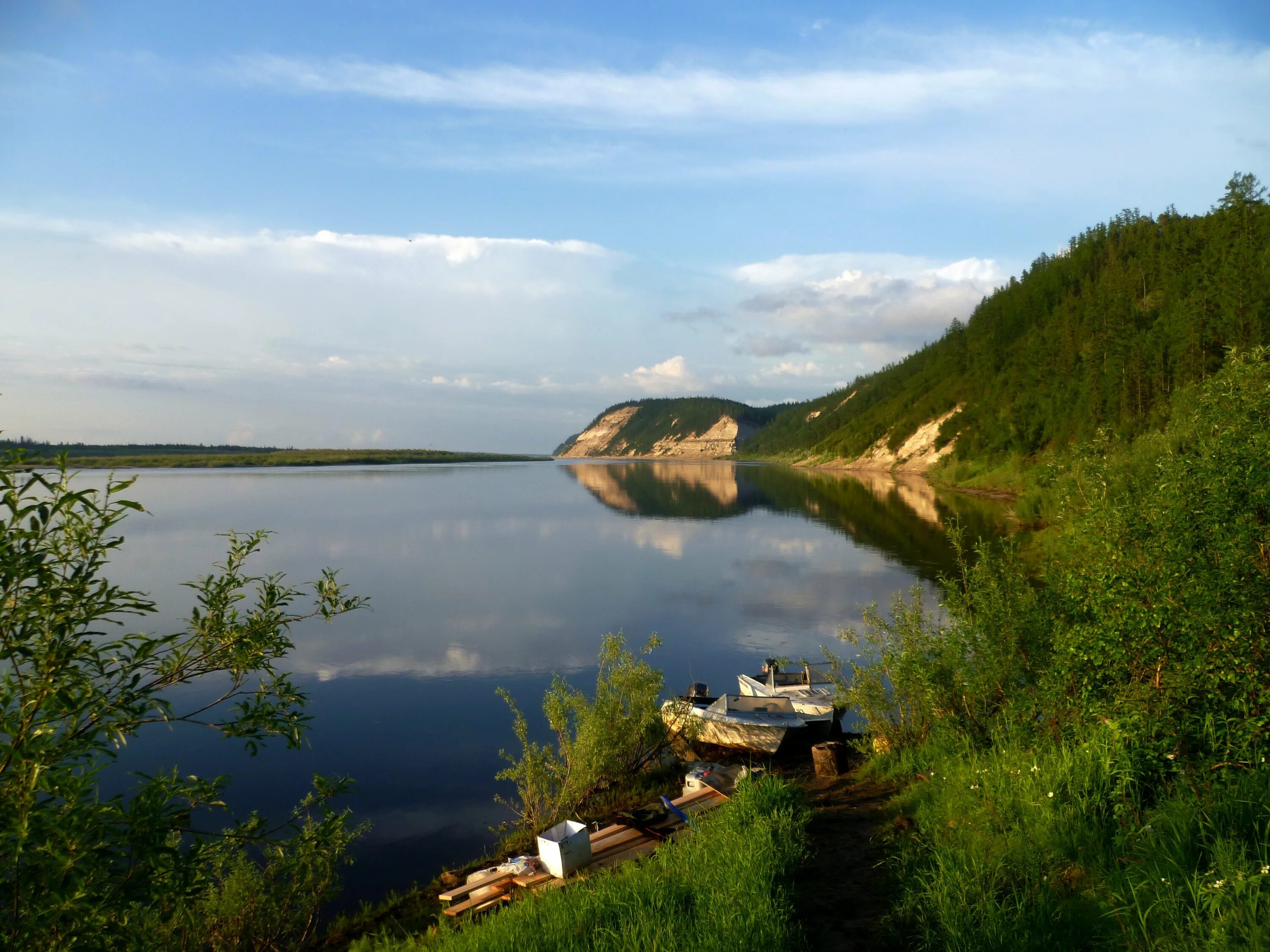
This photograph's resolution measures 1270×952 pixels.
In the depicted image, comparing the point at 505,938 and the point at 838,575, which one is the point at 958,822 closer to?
the point at 505,938

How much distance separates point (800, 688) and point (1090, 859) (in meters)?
14.6

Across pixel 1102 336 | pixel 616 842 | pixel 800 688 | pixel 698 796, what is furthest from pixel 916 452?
pixel 616 842

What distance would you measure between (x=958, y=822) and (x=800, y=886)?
2.31 meters

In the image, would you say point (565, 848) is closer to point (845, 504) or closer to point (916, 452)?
point (845, 504)

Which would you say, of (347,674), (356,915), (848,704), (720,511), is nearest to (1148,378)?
(720,511)

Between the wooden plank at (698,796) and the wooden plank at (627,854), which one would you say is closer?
the wooden plank at (627,854)

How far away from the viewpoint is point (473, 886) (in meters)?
12.1

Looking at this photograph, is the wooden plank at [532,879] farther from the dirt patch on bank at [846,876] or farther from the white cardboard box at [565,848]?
the dirt patch on bank at [846,876]

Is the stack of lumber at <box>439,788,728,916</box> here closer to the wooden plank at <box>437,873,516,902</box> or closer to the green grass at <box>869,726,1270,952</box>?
the wooden plank at <box>437,873,516,902</box>

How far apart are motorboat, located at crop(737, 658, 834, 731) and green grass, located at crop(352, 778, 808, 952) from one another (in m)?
9.12

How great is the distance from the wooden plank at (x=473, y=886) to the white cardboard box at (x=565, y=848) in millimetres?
640

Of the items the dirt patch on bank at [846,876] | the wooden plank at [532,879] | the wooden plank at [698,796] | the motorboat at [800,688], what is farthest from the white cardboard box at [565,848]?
the motorboat at [800,688]

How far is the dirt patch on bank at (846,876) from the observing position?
8000 millimetres

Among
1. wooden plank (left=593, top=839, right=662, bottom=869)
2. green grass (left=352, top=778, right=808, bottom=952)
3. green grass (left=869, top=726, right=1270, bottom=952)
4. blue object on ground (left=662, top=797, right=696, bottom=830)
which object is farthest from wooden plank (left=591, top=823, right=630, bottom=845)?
green grass (left=869, top=726, right=1270, bottom=952)
